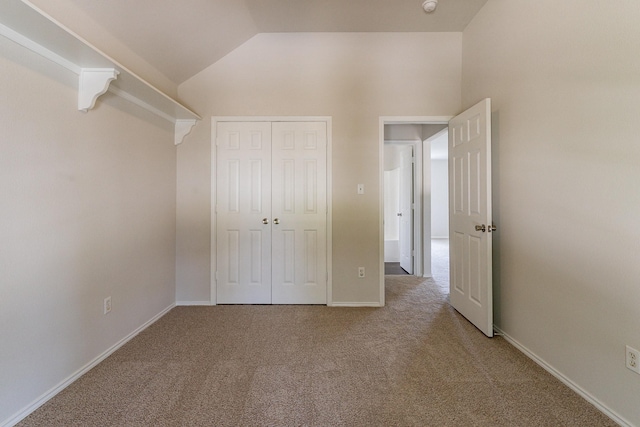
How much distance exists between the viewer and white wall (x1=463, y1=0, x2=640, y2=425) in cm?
129

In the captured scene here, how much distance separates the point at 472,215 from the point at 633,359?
127cm

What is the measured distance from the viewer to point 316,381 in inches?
63.7

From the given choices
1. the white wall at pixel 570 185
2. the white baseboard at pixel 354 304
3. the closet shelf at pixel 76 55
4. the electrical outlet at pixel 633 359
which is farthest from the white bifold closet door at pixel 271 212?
the electrical outlet at pixel 633 359

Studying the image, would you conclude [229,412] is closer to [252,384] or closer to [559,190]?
[252,384]

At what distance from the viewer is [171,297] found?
2777 mm

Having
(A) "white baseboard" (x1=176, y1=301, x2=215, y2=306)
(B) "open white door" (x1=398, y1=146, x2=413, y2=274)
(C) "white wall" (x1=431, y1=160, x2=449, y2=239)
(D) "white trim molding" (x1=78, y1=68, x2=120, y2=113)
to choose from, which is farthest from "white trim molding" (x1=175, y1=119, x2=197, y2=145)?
(C) "white wall" (x1=431, y1=160, x2=449, y2=239)

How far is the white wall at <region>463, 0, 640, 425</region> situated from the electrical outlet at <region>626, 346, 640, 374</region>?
0.03 metres

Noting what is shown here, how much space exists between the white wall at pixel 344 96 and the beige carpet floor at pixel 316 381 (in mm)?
840

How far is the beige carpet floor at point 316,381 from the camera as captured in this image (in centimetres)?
135

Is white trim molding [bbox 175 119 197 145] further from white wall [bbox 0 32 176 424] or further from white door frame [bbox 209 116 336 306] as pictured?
white wall [bbox 0 32 176 424]

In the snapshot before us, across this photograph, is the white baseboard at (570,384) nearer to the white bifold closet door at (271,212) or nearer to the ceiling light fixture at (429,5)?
the white bifold closet door at (271,212)

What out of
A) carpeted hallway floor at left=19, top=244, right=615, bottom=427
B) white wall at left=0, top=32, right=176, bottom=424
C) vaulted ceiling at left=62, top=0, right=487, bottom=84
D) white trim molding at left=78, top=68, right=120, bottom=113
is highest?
vaulted ceiling at left=62, top=0, right=487, bottom=84

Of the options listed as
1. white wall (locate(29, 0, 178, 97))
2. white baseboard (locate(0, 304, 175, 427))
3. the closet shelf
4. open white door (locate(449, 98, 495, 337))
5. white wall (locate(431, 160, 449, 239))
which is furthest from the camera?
white wall (locate(431, 160, 449, 239))

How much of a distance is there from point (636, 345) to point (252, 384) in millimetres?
1978
